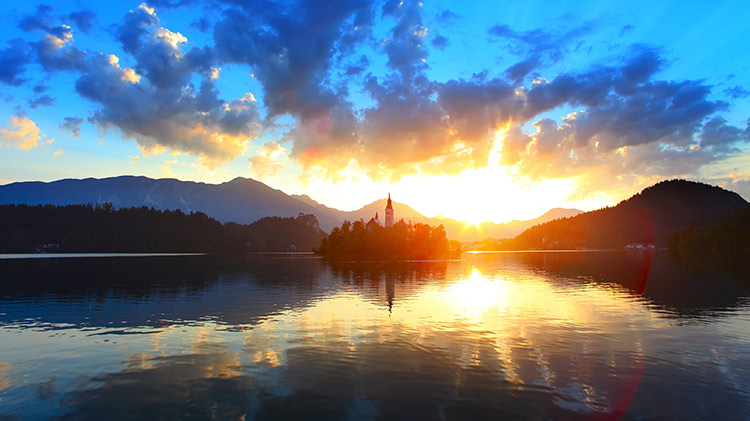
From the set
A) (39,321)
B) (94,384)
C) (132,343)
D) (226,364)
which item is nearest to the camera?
(94,384)

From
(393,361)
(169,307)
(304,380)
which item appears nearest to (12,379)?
(304,380)

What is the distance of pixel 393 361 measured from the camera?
86.6ft

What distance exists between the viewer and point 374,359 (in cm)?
2688

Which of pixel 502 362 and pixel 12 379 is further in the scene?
pixel 502 362

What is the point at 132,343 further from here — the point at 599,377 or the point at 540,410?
the point at 599,377

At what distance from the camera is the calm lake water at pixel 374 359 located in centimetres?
1889

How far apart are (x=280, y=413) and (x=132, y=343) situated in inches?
784

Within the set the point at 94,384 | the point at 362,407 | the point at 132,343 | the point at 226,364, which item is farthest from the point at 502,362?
the point at 132,343

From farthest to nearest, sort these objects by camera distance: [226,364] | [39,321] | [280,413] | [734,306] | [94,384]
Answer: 1. [734,306]
2. [39,321]
3. [226,364]
4. [94,384]
5. [280,413]

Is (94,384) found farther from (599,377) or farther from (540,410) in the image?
(599,377)

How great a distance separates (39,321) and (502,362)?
45049 mm

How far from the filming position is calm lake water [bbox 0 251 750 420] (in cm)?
1889

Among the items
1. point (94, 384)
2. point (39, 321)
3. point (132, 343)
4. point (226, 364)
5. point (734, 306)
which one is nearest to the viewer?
point (94, 384)

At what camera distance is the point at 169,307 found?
1948 inches
